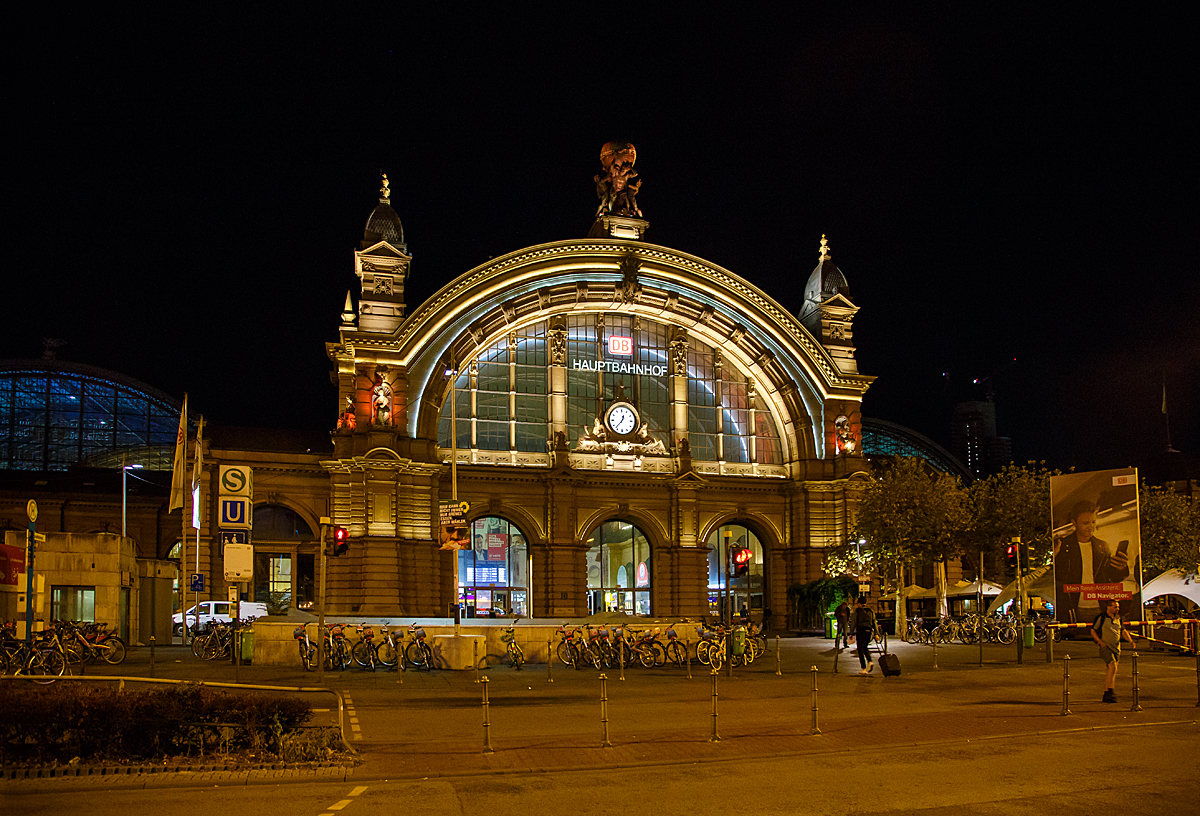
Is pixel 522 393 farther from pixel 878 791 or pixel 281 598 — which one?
pixel 878 791

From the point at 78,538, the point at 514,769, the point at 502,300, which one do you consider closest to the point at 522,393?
the point at 502,300

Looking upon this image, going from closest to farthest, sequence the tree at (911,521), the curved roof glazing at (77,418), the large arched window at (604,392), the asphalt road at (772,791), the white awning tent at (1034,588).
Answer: the asphalt road at (772,791) → the white awning tent at (1034,588) → the tree at (911,521) → the large arched window at (604,392) → the curved roof glazing at (77,418)

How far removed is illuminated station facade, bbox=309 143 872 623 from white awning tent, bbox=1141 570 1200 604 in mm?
16010

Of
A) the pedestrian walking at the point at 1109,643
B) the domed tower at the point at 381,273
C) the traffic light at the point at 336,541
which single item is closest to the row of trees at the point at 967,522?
the domed tower at the point at 381,273

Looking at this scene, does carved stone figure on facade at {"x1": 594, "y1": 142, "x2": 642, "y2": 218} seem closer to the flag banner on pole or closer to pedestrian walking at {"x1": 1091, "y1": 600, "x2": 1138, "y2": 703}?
the flag banner on pole

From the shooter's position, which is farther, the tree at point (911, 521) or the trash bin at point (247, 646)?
the tree at point (911, 521)

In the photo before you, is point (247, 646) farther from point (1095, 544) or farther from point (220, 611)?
point (1095, 544)

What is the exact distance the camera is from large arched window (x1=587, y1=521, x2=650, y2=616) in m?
54.8

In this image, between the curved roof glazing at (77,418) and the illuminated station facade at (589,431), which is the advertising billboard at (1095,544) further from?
the curved roof glazing at (77,418)

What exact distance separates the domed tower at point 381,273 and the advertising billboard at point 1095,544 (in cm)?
3075

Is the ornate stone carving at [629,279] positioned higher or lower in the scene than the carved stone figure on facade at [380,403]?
higher

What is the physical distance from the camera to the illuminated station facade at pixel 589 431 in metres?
49.2

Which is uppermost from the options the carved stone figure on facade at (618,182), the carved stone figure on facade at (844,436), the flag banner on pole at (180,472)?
the carved stone figure on facade at (618,182)

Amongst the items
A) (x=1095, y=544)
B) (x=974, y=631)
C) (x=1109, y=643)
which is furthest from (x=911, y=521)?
(x=1109, y=643)
